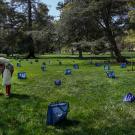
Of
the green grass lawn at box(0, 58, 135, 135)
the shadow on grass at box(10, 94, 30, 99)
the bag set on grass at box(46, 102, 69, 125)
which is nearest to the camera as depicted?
the green grass lawn at box(0, 58, 135, 135)

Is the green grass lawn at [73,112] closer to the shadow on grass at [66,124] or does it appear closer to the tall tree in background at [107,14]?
the shadow on grass at [66,124]

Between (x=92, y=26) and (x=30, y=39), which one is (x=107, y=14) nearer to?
(x=92, y=26)

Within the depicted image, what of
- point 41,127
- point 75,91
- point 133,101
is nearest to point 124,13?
point 75,91

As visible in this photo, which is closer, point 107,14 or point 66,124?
point 66,124

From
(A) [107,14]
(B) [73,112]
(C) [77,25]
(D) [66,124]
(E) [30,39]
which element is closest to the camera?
(D) [66,124]

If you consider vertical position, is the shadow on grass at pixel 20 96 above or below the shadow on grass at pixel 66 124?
above

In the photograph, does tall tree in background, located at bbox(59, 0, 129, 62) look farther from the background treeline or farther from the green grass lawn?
the green grass lawn

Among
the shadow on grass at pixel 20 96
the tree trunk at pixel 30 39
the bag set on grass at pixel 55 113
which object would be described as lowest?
the shadow on grass at pixel 20 96

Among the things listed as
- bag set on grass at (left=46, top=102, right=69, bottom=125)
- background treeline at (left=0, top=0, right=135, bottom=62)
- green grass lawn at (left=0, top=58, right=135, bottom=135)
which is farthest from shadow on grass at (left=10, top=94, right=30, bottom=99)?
background treeline at (left=0, top=0, right=135, bottom=62)

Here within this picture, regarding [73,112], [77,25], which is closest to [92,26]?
[77,25]

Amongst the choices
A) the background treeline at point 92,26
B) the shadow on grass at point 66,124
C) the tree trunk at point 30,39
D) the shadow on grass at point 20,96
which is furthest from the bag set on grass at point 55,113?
the tree trunk at point 30,39

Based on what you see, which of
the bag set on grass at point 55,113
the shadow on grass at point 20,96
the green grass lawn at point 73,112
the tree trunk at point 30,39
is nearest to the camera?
the green grass lawn at point 73,112

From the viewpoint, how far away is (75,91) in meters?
14.1

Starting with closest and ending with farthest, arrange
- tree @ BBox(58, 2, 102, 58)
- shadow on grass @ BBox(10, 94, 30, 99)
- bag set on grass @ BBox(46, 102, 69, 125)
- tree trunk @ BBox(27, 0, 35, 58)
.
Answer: bag set on grass @ BBox(46, 102, 69, 125) < shadow on grass @ BBox(10, 94, 30, 99) < tree @ BBox(58, 2, 102, 58) < tree trunk @ BBox(27, 0, 35, 58)
